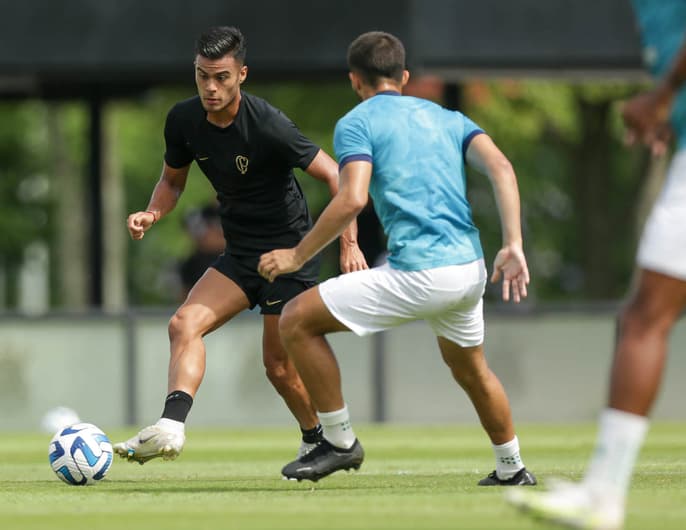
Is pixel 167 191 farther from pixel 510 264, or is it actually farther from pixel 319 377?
pixel 510 264

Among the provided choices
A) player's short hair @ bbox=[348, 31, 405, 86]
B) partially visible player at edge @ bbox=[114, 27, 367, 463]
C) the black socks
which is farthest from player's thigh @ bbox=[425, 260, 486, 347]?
the black socks

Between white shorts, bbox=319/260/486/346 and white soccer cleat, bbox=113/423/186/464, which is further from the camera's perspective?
white soccer cleat, bbox=113/423/186/464

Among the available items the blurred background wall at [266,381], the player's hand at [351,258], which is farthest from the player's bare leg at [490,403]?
the blurred background wall at [266,381]

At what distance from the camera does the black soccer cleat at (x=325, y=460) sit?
8.41 meters

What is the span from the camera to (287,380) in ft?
31.8

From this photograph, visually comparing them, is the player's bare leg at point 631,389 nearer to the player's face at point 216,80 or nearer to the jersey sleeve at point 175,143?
the player's face at point 216,80

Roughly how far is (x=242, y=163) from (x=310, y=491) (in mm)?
1914

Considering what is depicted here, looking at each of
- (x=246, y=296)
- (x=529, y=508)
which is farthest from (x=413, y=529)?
(x=246, y=296)

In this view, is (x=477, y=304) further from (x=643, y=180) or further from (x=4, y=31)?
(x=643, y=180)

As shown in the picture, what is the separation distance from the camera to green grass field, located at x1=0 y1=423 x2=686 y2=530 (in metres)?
6.82

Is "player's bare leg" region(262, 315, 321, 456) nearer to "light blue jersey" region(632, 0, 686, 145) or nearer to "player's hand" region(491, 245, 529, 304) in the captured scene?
"player's hand" region(491, 245, 529, 304)

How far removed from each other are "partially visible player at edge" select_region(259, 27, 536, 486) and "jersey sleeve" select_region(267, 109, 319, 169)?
3.68ft

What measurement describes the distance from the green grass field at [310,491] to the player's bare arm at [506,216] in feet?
3.34

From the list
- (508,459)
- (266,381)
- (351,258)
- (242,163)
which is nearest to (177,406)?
(351,258)
